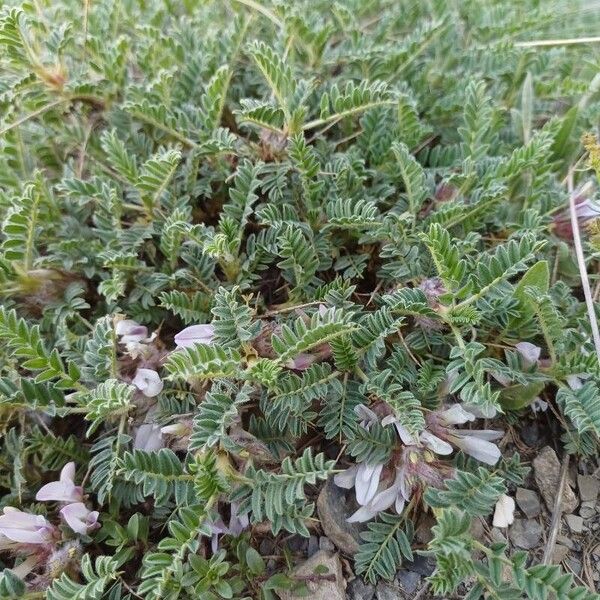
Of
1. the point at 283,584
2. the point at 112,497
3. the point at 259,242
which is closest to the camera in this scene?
the point at 283,584

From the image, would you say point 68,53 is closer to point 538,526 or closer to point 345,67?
point 345,67

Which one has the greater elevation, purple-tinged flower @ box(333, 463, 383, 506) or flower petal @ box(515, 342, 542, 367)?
flower petal @ box(515, 342, 542, 367)

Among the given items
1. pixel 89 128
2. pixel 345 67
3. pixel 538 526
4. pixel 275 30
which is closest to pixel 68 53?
pixel 89 128

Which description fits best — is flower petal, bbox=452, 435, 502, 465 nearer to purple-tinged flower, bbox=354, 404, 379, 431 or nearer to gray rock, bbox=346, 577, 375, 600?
purple-tinged flower, bbox=354, 404, 379, 431

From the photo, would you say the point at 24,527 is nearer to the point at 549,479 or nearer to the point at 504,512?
the point at 504,512

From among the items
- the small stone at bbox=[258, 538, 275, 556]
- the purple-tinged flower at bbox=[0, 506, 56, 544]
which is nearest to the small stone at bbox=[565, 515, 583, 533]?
the small stone at bbox=[258, 538, 275, 556]

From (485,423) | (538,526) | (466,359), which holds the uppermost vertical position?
(466,359)
